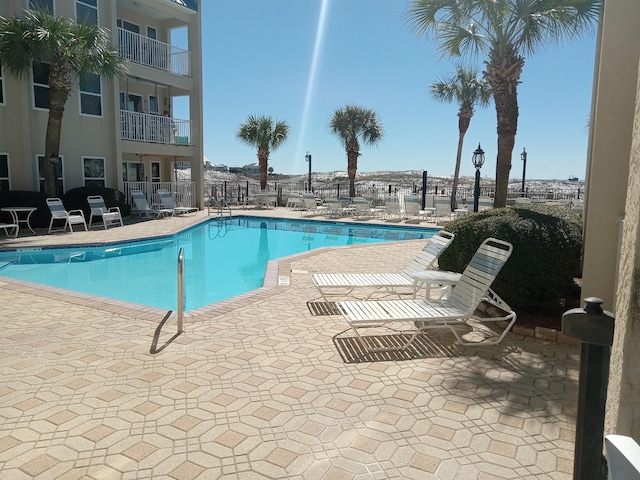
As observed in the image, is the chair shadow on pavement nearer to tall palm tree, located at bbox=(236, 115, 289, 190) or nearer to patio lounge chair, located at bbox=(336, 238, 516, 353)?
patio lounge chair, located at bbox=(336, 238, 516, 353)

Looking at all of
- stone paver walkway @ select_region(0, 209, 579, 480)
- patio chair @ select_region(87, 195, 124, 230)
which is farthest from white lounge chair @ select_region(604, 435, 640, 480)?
patio chair @ select_region(87, 195, 124, 230)

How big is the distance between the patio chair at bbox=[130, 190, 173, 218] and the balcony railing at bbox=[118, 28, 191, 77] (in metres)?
5.15

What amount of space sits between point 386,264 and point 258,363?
5.75 meters

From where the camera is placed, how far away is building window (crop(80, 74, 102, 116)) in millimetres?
16922

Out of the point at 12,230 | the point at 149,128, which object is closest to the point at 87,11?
the point at 149,128

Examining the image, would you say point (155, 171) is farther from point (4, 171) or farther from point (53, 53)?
point (53, 53)

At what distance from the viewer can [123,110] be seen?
18.4 metres

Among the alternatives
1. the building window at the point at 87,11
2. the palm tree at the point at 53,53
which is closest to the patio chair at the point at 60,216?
the palm tree at the point at 53,53

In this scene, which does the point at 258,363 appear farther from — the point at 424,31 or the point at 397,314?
the point at 424,31

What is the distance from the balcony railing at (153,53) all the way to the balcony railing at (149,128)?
2.03 metres

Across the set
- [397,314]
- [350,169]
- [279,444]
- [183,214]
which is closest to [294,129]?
[350,169]

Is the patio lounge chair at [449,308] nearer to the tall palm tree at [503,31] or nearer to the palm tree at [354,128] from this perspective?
the tall palm tree at [503,31]

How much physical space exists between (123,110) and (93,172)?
2.84 meters

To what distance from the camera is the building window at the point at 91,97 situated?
55.5 ft
